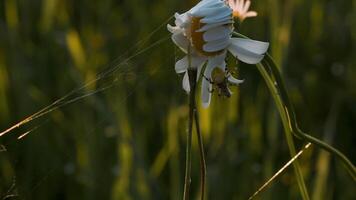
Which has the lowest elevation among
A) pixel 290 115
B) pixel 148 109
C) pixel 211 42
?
pixel 148 109

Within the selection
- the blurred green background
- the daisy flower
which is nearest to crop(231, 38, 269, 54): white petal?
the daisy flower

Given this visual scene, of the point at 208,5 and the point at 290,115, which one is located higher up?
the point at 208,5

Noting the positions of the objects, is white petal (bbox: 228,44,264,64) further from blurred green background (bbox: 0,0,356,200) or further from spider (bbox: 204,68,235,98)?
blurred green background (bbox: 0,0,356,200)

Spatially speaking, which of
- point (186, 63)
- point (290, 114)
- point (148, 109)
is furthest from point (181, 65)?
point (148, 109)

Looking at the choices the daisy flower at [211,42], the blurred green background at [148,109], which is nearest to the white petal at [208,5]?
the daisy flower at [211,42]

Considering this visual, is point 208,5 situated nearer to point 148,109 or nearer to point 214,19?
point 214,19

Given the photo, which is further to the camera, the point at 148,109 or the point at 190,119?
the point at 148,109
